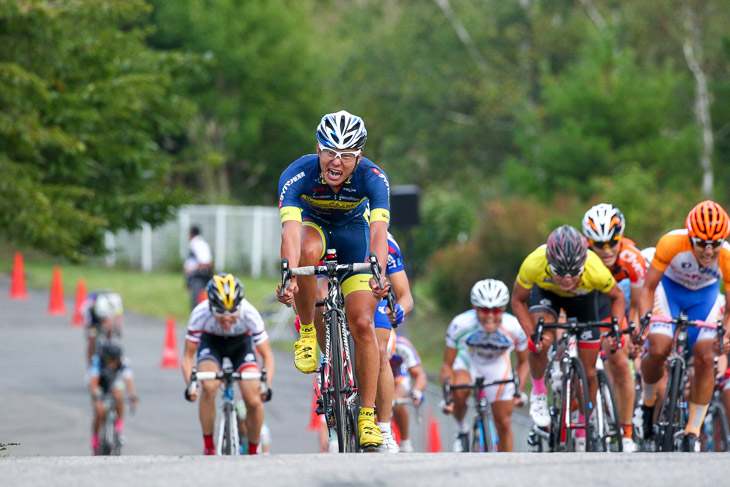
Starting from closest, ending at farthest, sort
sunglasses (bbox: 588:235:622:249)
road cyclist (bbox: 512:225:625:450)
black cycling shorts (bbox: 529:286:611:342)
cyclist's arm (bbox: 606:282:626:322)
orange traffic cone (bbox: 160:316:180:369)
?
road cyclist (bbox: 512:225:625:450)
cyclist's arm (bbox: 606:282:626:322)
black cycling shorts (bbox: 529:286:611:342)
sunglasses (bbox: 588:235:622:249)
orange traffic cone (bbox: 160:316:180:369)

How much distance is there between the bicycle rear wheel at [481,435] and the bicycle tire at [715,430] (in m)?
2.27

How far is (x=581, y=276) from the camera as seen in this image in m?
9.87

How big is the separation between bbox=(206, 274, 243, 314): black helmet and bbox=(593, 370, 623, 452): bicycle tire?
3.26m

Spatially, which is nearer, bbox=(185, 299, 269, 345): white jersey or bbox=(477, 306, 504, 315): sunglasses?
bbox=(185, 299, 269, 345): white jersey

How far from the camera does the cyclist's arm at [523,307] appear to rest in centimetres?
1003

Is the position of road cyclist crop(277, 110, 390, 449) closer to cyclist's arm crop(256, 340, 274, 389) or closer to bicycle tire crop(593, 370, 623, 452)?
bicycle tire crop(593, 370, 623, 452)

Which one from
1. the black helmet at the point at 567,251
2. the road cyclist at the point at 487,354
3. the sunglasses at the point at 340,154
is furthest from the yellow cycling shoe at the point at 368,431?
the road cyclist at the point at 487,354

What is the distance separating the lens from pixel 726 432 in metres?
10.6

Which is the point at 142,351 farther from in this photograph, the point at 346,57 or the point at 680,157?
the point at 346,57

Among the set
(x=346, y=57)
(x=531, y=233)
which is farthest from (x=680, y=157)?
(x=346, y=57)

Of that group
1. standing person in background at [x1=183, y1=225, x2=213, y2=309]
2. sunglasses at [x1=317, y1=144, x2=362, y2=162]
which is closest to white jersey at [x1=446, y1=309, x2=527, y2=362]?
sunglasses at [x1=317, y1=144, x2=362, y2=162]

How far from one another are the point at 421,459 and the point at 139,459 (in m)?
1.52

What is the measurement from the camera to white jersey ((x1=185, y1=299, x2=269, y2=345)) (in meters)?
11.6

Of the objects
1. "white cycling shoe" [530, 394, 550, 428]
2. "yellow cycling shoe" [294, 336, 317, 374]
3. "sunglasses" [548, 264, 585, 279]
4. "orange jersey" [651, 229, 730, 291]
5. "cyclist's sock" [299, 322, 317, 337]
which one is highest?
"orange jersey" [651, 229, 730, 291]
